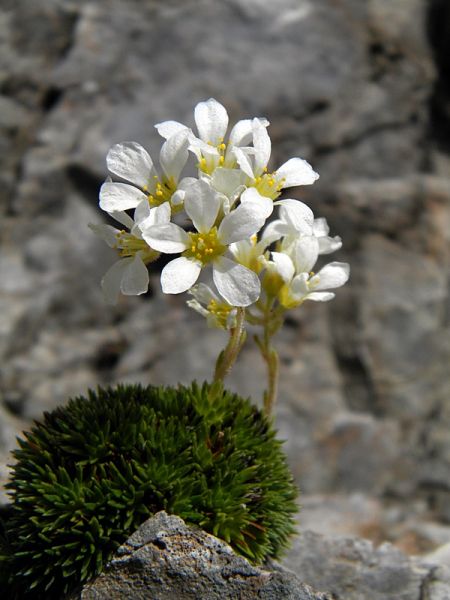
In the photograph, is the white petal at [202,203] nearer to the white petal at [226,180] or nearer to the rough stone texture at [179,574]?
the white petal at [226,180]

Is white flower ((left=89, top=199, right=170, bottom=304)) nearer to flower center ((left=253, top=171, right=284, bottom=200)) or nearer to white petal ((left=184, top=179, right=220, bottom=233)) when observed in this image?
white petal ((left=184, top=179, right=220, bottom=233))

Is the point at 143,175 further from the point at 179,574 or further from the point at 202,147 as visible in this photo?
the point at 179,574

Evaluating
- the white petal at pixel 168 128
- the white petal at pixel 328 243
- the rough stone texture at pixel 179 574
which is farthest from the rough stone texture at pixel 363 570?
the white petal at pixel 168 128

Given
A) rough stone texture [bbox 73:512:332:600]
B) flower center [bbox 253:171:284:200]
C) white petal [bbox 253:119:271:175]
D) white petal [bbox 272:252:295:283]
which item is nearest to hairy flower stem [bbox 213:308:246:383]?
white petal [bbox 272:252:295:283]

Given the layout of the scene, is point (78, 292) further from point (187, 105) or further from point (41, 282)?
point (187, 105)

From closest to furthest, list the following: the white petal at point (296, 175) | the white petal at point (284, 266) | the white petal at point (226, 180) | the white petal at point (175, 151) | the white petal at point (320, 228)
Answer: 1. the white petal at point (226, 180)
2. the white petal at point (175, 151)
3. the white petal at point (296, 175)
4. the white petal at point (284, 266)
5. the white petal at point (320, 228)

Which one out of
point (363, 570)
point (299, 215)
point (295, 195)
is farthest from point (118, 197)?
point (295, 195)

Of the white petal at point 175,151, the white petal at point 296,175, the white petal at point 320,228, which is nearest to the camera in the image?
the white petal at point 175,151

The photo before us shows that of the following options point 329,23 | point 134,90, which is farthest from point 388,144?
point 134,90
